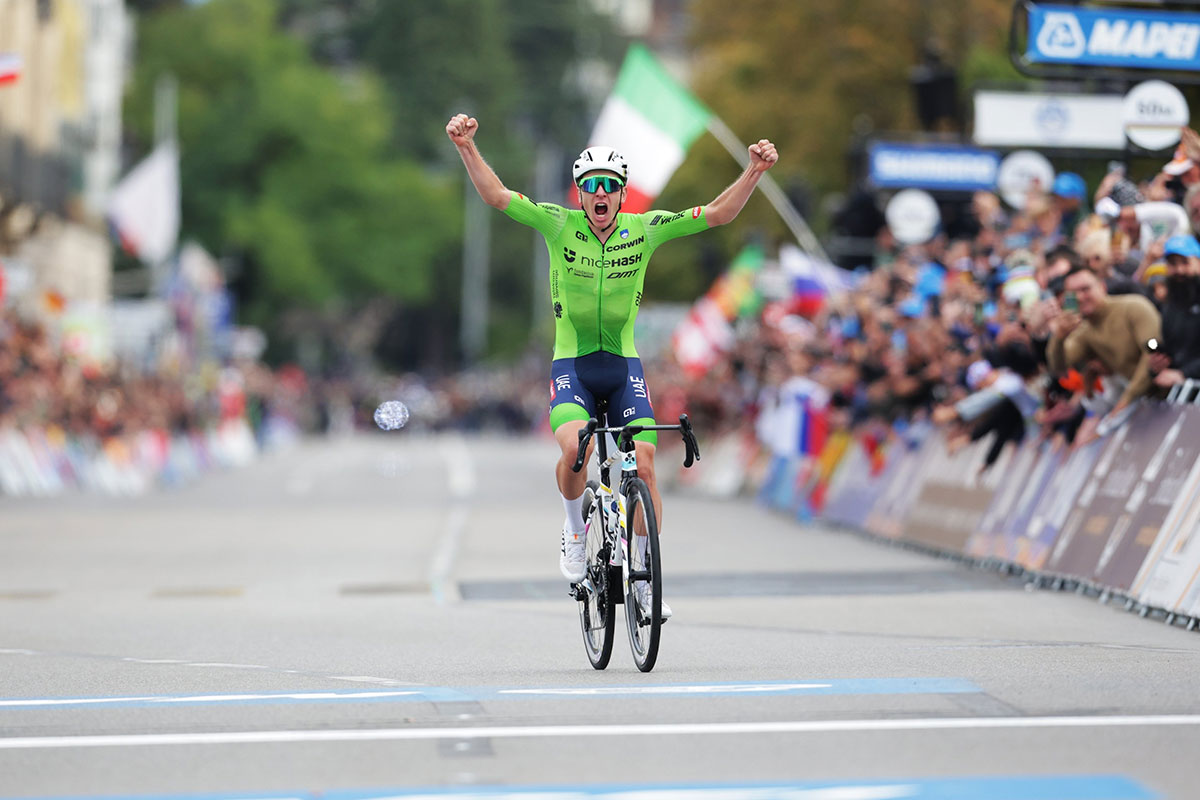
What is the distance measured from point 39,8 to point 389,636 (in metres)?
46.4

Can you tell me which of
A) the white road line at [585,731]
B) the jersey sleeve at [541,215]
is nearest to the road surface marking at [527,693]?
the white road line at [585,731]

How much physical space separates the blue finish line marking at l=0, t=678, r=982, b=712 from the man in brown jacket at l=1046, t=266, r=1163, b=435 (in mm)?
4929

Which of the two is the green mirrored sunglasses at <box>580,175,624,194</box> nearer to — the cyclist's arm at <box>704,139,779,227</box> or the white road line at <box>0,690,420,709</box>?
the cyclist's arm at <box>704,139,779,227</box>

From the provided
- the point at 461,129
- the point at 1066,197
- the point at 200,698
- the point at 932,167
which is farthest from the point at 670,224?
the point at 932,167

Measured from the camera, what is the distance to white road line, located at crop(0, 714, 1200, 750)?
8172 mm

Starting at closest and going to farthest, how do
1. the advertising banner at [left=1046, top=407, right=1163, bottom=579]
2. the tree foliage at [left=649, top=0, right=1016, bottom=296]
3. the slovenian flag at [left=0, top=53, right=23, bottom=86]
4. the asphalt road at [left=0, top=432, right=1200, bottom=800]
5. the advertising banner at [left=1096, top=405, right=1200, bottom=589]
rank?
1. the asphalt road at [left=0, top=432, right=1200, bottom=800]
2. the advertising banner at [left=1096, top=405, right=1200, bottom=589]
3. the advertising banner at [left=1046, top=407, right=1163, bottom=579]
4. the slovenian flag at [left=0, top=53, right=23, bottom=86]
5. the tree foliage at [left=649, top=0, right=1016, bottom=296]

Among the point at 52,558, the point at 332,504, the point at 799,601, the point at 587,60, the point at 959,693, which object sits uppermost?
the point at 959,693

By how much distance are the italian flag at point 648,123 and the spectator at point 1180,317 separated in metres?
13.9

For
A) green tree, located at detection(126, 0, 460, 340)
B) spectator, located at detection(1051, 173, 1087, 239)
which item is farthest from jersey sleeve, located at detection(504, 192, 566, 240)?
green tree, located at detection(126, 0, 460, 340)

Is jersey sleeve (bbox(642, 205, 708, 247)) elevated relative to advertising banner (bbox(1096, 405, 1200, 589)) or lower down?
elevated

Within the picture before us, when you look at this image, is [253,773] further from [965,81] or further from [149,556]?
[965,81]

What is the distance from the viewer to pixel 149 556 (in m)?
20.7

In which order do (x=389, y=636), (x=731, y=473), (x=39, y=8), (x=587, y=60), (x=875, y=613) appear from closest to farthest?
(x=389, y=636) < (x=875, y=613) < (x=731, y=473) < (x=39, y=8) < (x=587, y=60)

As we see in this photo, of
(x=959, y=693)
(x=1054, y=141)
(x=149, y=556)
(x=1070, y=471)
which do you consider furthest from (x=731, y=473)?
(x=959, y=693)
